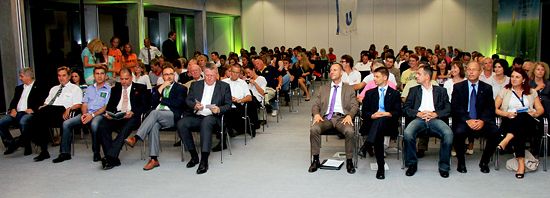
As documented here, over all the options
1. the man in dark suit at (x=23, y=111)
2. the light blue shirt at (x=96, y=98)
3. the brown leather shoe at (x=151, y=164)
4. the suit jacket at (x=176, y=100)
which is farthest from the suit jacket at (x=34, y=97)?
the brown leather shoe at (x=151, y=164)

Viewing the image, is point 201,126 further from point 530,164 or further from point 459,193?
point 530,164

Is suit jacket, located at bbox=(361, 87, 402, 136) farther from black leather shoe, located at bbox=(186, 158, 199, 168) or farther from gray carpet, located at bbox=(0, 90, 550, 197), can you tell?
black leather shoe, located at bbox=(186, 158, 199, 168)

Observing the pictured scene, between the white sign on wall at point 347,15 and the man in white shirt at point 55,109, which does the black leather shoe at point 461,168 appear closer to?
the man in white shirt at point 55,109

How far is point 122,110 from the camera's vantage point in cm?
686

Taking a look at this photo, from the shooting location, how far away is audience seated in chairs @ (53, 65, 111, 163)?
6559 mm

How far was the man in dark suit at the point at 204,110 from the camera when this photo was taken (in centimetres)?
619

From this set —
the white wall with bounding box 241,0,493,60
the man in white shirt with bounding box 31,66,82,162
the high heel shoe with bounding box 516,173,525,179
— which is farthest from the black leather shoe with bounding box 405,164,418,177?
the white wall with bounding box 241,0,493,60

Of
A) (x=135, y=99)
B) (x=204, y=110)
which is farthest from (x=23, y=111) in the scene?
(x=204, y=110)

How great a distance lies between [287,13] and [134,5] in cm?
845

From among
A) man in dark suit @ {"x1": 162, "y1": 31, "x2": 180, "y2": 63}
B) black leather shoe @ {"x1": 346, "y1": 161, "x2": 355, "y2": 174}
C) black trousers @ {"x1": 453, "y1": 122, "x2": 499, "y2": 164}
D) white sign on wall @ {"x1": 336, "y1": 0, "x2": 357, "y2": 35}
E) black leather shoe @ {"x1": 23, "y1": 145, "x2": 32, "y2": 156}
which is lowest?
black leather shoe @ {"x1": 346, "y1": 161, "x2": 355, "y2": 174}

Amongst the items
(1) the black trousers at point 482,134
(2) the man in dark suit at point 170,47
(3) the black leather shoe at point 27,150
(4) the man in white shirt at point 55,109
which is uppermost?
(2) the man in dark suit at point 170,47

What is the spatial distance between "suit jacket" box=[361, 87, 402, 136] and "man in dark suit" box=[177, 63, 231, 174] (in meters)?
1.70

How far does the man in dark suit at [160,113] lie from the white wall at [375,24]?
14249 millimetres

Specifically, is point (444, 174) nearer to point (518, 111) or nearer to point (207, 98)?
point (518, 111)
